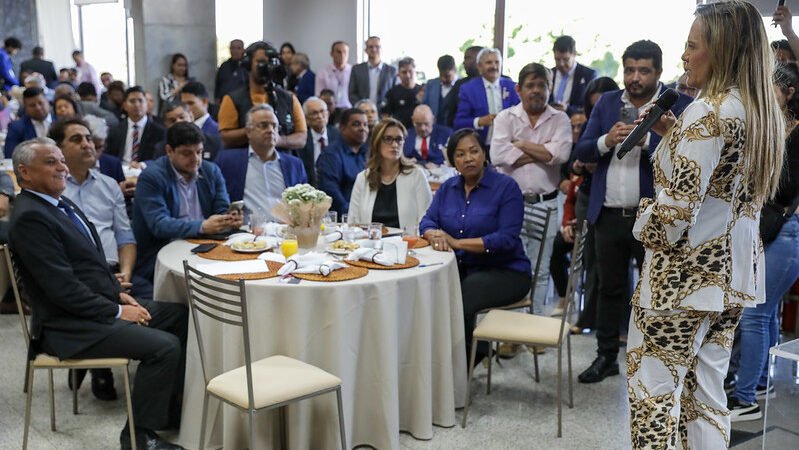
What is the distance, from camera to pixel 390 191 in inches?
163

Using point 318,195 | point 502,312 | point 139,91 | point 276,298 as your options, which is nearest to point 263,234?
point 318,195

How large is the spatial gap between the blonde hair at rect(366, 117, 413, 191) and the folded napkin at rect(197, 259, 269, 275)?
1211mm

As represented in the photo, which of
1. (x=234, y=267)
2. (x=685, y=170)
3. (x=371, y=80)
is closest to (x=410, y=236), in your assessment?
(x=234, y=267)

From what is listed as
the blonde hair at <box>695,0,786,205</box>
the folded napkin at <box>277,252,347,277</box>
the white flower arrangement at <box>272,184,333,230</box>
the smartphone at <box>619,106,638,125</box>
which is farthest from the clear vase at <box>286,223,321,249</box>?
the blonde hair at <box>695,0,786,205</box>

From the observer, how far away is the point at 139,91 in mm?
6000

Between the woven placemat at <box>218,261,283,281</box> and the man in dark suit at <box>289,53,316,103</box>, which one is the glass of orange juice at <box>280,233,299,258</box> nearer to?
the woven placemat at <box>218,261,283,281</box>

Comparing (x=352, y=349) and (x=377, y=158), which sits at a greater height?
(x=377, y=158)

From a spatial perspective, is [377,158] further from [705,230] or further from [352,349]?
[705,230]

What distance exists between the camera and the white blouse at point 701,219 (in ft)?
6.14

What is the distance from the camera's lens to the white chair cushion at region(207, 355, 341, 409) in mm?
2498

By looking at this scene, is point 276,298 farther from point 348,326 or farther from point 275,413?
point 275,413

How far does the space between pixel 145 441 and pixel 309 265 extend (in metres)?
0.95

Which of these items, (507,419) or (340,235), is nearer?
(507,419)

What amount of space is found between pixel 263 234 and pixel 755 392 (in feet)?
7.80
